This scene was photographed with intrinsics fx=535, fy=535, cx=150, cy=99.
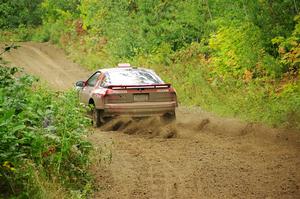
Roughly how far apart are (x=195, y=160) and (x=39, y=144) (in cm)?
315

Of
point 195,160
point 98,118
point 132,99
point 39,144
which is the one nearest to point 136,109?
point 132,99

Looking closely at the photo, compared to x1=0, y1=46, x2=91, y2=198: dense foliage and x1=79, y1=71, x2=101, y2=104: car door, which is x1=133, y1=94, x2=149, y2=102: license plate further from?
x1=0, y1=46, x2=91, y2=198: dense foliage

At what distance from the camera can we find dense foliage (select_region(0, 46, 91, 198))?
21.8 feet

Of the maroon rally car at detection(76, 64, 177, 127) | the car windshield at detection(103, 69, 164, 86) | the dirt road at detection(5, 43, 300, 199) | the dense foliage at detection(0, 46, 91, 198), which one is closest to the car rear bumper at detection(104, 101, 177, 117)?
the maroon rally car at detection(76, 64, 177, 127)

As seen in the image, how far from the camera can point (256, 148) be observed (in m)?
10.1

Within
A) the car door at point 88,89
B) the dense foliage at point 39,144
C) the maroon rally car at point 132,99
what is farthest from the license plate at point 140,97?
the dense foliage at point 39,144

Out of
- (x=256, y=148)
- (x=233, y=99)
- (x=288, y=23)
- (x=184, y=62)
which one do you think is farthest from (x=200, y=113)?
(x=184, y=62)

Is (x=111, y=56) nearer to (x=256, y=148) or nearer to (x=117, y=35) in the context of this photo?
(x=117, y=35)

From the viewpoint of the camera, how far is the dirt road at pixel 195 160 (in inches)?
303

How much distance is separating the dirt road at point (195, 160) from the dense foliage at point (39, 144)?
0.50m

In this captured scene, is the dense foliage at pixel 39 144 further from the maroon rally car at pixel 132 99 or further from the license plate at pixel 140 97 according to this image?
the license plate at pixel 140 97

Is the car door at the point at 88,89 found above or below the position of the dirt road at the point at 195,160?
above

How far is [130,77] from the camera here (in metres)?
13.5

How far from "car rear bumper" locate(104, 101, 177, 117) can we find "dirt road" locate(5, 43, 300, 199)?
0.82 feet
